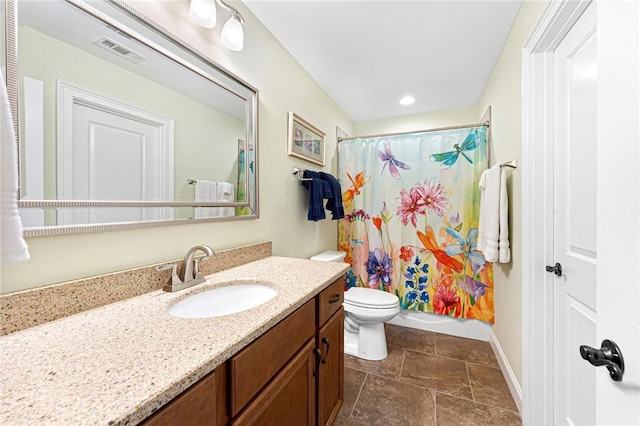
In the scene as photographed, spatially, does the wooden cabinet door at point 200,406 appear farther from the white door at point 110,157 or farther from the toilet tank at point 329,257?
the toilet tank at point 329,257

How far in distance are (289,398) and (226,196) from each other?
3.06ft

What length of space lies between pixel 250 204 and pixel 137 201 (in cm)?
60

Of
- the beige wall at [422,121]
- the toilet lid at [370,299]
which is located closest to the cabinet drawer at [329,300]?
the toilet lid at [370,299]

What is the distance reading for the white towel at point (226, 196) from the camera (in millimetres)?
1284

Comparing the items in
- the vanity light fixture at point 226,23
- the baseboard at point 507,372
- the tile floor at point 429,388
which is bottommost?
the tile floor at point 429,388

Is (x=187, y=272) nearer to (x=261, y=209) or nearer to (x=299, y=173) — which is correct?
(x=261, y=209)

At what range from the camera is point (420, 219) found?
2.33 m

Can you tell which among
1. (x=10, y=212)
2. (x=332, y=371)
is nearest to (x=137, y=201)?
(x=10, y=212)

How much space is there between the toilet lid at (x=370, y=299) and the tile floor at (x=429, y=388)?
1.45 feet

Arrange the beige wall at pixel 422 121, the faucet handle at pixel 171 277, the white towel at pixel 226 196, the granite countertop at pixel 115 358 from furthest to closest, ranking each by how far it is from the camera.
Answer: the beige wall at pixel 422 121 < the white towel at pixel 226 196 < the faucet handle at pixel 171 277 < the granite countertop at pixel 115 358

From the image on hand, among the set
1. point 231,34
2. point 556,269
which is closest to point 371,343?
point 556,269

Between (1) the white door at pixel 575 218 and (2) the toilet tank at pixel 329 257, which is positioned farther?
(2) the toilet tank at pixel 329 257

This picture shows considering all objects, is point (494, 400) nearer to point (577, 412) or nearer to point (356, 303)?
point (577, 412)

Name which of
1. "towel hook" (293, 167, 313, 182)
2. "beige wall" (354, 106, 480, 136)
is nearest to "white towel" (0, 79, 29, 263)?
"towel hook" (293, 167, 313, 182)
